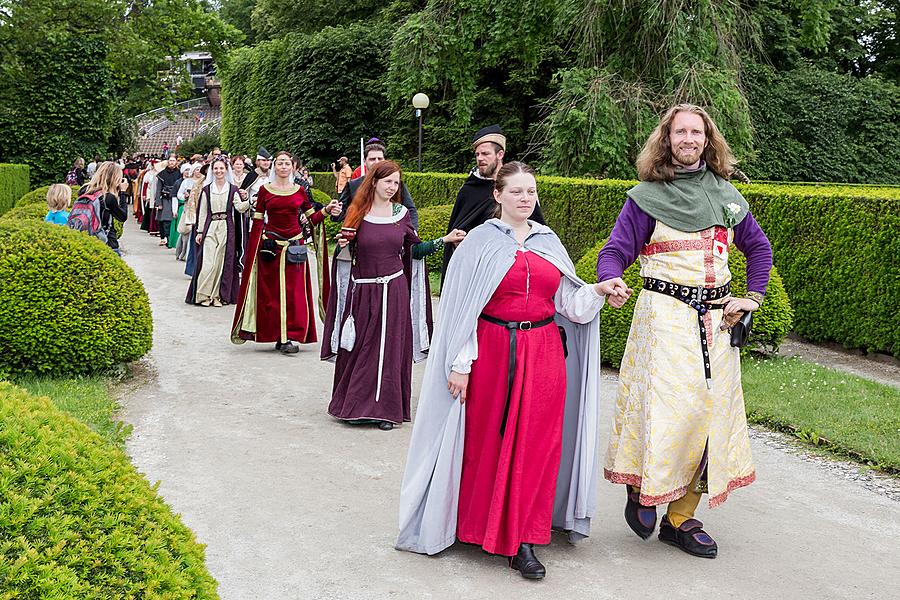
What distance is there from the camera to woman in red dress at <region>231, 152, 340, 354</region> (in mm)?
10008

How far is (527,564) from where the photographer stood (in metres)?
4.54

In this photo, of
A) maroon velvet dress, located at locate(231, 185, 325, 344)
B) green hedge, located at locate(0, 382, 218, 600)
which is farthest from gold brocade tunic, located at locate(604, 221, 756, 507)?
maroon velvet dress, located at locate(231, 185, 325, 344)

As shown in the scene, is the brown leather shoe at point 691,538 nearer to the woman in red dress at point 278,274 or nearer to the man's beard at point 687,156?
the man's beard at point 687,156

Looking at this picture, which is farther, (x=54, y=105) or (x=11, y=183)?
(x=54, y=105)

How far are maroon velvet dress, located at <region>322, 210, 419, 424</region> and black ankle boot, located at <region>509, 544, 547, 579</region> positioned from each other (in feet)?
8.90

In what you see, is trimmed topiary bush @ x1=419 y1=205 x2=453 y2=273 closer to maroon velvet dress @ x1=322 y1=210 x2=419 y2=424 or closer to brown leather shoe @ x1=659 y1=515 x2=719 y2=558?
maroon velvet dress @ x1=322 y1=210 x2=419 y2=424

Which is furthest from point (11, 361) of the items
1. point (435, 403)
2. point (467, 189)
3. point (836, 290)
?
point (836, 290)

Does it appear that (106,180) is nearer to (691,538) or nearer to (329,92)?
(691,538)

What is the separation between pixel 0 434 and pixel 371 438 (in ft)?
14.8

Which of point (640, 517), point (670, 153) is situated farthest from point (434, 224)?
point (640, 517)

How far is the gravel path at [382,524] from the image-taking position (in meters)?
4.48

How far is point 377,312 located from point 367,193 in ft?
2.86

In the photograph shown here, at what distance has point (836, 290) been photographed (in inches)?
419

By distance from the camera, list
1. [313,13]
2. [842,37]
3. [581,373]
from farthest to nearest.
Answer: [313,13] → [842,37] → [581,373]
